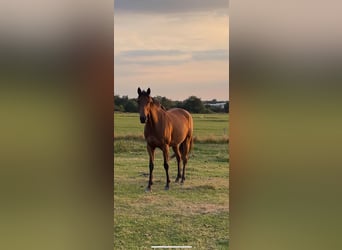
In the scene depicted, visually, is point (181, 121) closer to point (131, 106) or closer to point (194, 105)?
point (194, 105)

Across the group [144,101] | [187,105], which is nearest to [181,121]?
[187,105]

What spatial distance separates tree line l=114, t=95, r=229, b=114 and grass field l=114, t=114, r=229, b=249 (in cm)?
4

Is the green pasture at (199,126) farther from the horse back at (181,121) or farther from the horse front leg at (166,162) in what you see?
the horse front leg at (166,162)

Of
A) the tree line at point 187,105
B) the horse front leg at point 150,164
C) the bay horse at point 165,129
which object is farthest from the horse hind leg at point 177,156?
the tree line at point 187,105

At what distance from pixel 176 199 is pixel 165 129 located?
1.20ft

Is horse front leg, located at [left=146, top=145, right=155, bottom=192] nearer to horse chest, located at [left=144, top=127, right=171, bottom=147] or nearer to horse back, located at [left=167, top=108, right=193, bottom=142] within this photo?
horse chest, located at [left=144, top=127, right=171, bottom=147]

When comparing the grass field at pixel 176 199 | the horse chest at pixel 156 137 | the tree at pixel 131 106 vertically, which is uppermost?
the tree at pixel 131 106

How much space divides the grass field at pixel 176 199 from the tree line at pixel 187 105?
0.04 meters

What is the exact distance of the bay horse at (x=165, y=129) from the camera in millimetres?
2141

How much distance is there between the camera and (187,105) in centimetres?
213

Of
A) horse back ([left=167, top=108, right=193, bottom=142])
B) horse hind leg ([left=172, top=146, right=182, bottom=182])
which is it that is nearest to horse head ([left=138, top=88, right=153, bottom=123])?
horse back ([left=167, top=108, right=193, bottom=142])
